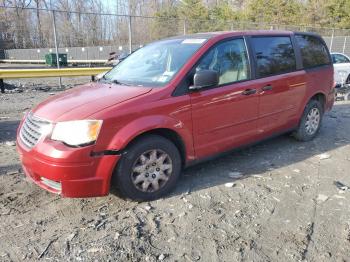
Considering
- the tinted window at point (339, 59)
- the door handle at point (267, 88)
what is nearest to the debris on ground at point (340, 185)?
the door handle at point (267, 88)

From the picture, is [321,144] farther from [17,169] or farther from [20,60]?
[20,60]

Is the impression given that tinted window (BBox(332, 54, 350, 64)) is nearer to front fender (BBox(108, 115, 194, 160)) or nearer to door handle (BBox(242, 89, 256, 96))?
door handle (BBox(242, 89, 256, 96))

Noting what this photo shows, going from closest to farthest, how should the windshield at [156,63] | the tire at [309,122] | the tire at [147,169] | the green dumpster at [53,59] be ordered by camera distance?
the tire at [147,169], the windshield at [156,63], the tire at [309,122], the green dumpster at [53,59]

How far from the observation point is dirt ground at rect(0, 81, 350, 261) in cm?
299

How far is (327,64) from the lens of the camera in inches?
242

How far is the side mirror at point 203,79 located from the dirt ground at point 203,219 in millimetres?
1226

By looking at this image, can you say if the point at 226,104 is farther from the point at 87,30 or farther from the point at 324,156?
the point at 87,30

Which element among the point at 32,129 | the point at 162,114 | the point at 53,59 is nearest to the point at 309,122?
the point at 162,114

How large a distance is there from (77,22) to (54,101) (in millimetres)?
14013

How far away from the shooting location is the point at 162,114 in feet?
12.2

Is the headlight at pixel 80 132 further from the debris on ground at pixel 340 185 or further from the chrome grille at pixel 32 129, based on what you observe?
the debris on ground at pixel 340 185

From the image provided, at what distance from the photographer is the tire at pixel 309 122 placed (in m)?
5.80

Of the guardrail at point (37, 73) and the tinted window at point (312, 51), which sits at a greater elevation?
the tinted window at point (312, 51)

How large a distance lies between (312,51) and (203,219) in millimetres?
3827
